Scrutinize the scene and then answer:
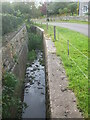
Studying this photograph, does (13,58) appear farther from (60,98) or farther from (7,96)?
(60,98)

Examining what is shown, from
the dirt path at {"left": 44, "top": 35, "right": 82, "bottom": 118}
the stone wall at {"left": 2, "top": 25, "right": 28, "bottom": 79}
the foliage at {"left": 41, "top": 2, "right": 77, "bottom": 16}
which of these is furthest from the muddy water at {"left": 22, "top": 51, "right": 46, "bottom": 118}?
the foliage at {"left": 41, "top": 2, "right": 77, "bottom": 16}

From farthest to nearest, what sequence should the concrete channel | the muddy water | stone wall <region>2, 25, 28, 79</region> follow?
the muddy water
stone wall <region>2, 25, 28, 79</region>
the concrete channel

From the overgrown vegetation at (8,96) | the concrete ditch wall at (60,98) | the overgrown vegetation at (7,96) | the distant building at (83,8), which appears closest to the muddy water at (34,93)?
the overgrown vegetation at (8,96)

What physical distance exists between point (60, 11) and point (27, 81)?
43511mm

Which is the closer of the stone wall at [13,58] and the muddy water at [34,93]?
the stone wall at [13,58]

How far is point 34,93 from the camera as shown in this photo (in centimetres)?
841

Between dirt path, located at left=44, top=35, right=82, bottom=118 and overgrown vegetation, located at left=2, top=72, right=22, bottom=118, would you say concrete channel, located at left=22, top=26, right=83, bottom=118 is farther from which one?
overgrown vegetation, located at left=2, top=72, right=22, bottom=118

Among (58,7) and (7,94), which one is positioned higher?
(58,7)

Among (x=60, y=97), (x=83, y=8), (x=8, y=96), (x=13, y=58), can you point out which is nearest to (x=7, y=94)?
(x=8, y=96)

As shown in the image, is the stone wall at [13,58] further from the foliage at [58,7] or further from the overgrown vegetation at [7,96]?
the foliage at [58,7]

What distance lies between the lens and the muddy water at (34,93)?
6.76 meters

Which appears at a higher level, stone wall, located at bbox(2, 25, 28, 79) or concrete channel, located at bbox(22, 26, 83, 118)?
stone wall, located at bbox(2, 25, 28, 79)

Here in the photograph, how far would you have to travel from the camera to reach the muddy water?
6758mm

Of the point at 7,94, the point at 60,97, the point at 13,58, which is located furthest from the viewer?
the point at 13,58
